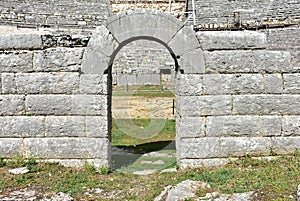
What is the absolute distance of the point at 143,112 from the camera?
14828 mm

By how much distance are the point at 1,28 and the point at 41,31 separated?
2200 mm

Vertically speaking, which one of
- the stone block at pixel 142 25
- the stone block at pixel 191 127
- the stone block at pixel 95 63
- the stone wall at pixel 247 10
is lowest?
the stone block at pixel 191 127

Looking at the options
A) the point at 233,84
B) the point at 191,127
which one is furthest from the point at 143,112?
the point at 233,84

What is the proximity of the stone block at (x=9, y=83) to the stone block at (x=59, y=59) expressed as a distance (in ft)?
1.65

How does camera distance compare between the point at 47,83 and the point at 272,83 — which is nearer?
the point at 47,83

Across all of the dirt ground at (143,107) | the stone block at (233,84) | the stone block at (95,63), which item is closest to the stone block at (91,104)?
the stone block at (95,63)

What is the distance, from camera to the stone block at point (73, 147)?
638 centimetres

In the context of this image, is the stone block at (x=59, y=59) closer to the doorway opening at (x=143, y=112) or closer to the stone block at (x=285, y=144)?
the doorway opening at (x=143, y=112)

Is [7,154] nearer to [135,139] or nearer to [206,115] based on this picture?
[206,115]

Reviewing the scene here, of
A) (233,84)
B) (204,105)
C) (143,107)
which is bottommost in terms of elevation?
(143,107)

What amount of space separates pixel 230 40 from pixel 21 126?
4.02 m

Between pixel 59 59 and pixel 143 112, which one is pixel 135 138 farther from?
pixel 59 59

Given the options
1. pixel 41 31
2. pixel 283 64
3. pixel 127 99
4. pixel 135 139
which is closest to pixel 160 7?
pixel 41 31

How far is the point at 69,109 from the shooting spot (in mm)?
6398
